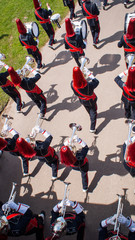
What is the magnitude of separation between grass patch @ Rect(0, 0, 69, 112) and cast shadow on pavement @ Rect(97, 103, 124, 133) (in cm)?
349

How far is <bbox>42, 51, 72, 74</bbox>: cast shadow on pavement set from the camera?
8.03 metres

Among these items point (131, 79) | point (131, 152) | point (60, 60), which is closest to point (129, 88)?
point (131, 79)

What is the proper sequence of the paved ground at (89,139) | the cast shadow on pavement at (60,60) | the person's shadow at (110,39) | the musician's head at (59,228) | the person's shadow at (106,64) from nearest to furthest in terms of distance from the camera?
the musician's head at (59,228) → the paved ground at (89,139) → the person's shadow at (106,64) → the person's shadow at (110,39) → the cast shadow on pavement at (60,60)

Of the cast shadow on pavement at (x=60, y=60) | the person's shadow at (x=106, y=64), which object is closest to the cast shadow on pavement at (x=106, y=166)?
the person's shadow at (x=106, y=64)

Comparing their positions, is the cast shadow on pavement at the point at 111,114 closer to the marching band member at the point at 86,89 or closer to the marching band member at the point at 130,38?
the marching band member at the point at 86,89

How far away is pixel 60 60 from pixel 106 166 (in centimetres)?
458

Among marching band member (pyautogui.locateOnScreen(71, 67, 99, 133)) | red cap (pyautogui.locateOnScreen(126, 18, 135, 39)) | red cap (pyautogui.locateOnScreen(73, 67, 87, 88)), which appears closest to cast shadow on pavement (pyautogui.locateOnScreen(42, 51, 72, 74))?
red cap (pyautogui.locateOnScreen(126, 18, 135, 39))

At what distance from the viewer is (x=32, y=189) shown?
5.34m

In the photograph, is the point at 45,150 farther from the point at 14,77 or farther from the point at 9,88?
the point at 9,88

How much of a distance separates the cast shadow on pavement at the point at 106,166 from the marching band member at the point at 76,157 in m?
0.35

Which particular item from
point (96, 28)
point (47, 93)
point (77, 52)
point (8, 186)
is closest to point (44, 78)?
point (47, 93)

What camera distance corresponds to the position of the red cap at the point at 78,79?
4244 millimetres

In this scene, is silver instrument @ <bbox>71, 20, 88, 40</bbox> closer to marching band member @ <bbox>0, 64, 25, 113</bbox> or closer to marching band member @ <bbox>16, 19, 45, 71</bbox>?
marching band member @ <bbox>16, 19, 45, 71</bbox>

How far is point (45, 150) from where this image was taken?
4535 millimetres
